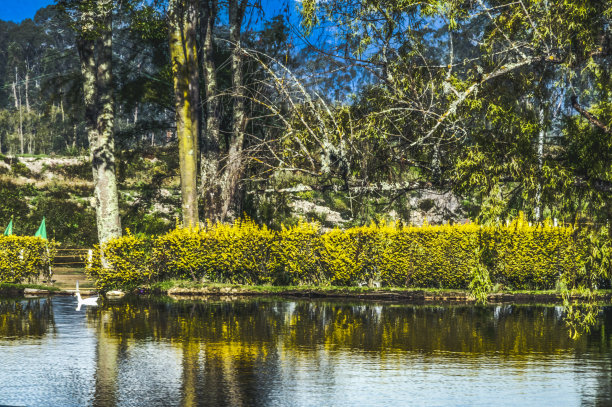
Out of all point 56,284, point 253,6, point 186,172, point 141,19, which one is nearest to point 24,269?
point 56,284

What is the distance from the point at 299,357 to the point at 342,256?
9.88 m

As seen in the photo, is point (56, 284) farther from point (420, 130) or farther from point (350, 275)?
point (420, 130)

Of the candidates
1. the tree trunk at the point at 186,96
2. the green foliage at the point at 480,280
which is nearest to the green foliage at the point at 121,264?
the tree trunk at the point at 186,96

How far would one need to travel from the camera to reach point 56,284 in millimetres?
22875

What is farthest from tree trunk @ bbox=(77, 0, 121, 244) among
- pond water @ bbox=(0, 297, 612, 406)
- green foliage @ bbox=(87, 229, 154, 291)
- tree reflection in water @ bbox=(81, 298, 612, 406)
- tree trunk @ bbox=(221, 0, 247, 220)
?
pond water @ bbox=(0, 297, 612, 406)

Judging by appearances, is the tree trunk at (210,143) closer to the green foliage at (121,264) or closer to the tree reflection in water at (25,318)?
the green foliage at (121,264)

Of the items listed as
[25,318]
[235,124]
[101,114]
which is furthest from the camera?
[235,124]

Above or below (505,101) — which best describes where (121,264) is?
below

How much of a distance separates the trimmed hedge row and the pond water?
8.80ft

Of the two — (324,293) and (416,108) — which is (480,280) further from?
(324,293)

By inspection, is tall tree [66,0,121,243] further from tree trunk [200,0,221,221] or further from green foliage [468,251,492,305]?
green foliage [468,251,492,305]

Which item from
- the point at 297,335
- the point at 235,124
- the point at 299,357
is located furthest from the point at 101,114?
the point at 299,357

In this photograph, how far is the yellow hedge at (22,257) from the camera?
70.4ft

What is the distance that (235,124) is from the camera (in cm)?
2472
